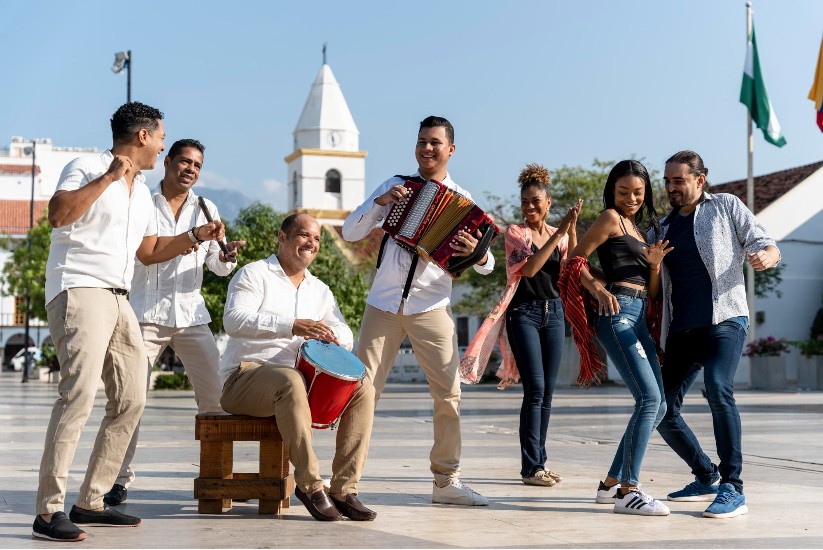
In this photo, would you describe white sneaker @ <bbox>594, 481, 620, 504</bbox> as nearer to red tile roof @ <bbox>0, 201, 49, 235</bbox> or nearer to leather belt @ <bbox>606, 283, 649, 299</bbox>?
leather belt @ <bbox>606, 283, 649, 299</bbox>

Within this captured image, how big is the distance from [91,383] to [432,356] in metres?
2.23

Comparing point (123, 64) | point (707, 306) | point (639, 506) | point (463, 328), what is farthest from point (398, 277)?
point (463, 328)

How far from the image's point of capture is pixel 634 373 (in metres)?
6.98

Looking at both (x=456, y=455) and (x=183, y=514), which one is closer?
(x=183, y=514)

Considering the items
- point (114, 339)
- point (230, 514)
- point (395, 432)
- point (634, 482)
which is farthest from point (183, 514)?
point (395, 432)

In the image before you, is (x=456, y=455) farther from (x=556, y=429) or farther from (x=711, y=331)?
(x=556, y=429)

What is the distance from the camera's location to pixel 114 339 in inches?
241

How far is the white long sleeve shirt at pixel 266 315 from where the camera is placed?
6570 mm

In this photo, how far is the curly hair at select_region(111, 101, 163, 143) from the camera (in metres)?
6.20

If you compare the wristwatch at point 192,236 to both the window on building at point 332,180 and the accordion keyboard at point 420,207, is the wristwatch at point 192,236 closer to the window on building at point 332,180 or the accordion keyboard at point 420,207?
the accordion keyboard at point 420,207

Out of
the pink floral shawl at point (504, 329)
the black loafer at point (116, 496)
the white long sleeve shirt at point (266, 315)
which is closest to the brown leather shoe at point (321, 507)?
the white long sleeve shirt at point (266, 315)

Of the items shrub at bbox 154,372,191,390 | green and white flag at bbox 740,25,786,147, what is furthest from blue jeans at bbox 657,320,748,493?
shrub at bbox 154,372,191,390

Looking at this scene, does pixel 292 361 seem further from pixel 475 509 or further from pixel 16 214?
→ pixel 16 214

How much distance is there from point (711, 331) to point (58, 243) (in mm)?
3718
